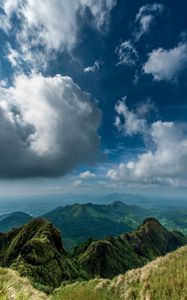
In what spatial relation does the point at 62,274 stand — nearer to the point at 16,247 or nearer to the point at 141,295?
the point at 16,247

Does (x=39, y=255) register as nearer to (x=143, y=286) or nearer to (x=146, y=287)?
(x=143, y=286)

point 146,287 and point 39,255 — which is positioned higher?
point 146,287

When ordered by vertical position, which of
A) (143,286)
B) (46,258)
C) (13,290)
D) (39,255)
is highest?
(13,290)

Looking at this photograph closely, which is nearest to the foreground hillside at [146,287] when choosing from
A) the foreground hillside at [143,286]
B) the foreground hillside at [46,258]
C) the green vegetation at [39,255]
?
the foreground hillside at [143,286]

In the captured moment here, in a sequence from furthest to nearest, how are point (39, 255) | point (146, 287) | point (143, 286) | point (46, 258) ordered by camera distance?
point (46, 258)
point (39, 255)
point (143, 286)
point (146, 287)

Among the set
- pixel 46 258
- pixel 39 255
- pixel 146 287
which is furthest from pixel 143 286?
pixel 46 258

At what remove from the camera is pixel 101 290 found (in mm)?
16297

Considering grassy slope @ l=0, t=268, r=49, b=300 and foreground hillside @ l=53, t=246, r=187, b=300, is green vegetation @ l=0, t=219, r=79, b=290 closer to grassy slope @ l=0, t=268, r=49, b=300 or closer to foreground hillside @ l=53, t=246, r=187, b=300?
foreground hillside @ l=53, t=246, r=187, b=300

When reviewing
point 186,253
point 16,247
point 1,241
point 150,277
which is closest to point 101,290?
point 150,277

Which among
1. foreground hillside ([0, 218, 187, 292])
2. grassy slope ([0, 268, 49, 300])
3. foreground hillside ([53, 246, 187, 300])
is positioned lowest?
foreground hillside ([0, 218, 187, 292])

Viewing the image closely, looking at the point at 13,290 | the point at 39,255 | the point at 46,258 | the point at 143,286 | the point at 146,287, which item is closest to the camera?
the point at 13,290

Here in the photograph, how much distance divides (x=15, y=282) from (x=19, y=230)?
178568mm

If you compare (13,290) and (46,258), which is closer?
(13,290)

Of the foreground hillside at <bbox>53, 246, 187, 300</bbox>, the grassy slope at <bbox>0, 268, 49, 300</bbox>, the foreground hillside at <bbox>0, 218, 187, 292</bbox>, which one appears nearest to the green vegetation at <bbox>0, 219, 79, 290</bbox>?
the foreground hillside at <bbox>0, 218, 187, 292</bbox>
